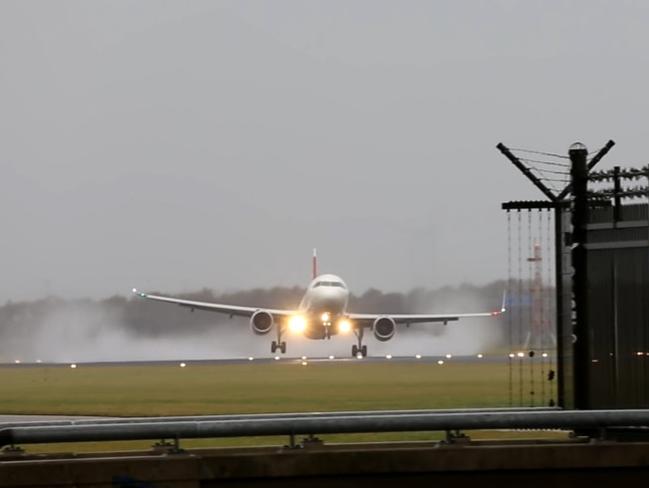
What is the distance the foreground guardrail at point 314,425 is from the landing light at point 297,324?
74752 millimetres

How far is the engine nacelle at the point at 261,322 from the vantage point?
8562 centimetres

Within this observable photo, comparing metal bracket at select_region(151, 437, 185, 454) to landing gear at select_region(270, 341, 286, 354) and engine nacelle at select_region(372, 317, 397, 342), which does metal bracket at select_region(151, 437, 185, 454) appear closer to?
engine nacelle at select_region(372, 317, 397, 342)

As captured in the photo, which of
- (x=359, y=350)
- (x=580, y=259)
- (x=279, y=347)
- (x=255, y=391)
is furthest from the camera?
(x=279, y=347)

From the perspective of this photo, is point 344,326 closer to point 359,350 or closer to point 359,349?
point 359,349

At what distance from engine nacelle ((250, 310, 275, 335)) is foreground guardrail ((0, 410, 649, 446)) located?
74744mm

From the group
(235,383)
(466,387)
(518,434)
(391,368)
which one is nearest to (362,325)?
(391,368)

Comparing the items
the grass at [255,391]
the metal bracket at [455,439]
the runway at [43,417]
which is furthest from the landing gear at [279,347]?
the metal bracket at [455,439]

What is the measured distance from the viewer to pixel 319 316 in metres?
83.9

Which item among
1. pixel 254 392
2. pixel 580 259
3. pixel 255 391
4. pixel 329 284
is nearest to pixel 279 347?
pixel 329 284

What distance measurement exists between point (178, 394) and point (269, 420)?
33.0 meters

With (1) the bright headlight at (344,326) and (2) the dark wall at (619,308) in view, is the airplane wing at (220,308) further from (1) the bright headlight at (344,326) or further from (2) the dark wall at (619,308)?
(2) the dark wall at (619,308)

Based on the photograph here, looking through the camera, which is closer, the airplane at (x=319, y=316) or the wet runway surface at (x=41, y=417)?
the wet runway surface at (x=41, y=417)

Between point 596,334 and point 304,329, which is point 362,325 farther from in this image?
point 596,334

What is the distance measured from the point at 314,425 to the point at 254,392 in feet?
110
